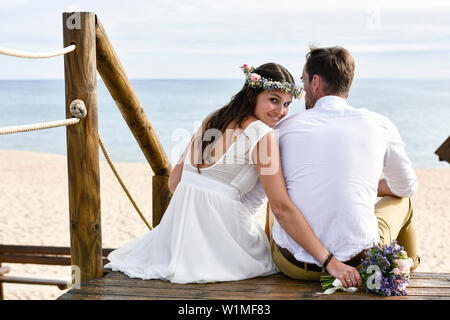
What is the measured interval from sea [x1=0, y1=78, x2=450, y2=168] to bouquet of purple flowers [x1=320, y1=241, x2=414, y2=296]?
745 inches

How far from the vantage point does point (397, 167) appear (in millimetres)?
2572

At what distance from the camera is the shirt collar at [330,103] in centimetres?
238

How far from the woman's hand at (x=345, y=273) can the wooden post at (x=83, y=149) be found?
42.2 inches

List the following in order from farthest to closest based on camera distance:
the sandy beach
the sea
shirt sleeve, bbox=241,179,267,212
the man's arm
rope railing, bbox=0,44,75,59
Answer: the sea < the sandy beach < the man's arm < shirt sleeve, bbox=241,179,267,212 < rope railing, bbox=0,44,75,59

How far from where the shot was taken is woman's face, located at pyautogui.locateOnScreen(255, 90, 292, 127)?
2.57 m

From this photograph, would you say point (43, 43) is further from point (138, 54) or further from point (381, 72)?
point (381, 72)

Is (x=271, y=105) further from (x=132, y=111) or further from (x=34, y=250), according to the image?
(x=34, y=250)

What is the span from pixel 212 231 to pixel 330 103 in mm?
815

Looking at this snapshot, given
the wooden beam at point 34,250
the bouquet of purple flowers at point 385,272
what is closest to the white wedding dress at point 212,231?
the bouquet of purple flowers at point 385,272

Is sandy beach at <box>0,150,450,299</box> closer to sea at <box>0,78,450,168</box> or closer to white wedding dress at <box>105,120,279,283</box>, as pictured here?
→ white wedding dress at <box>105,120,279,283</box>

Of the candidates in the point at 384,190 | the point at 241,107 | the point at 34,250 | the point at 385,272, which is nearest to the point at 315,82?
the point at 241,107

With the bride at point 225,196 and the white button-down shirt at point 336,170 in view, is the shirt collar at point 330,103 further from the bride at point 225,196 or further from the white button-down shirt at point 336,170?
the bride at point 225,196

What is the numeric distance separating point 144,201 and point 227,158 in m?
12.8

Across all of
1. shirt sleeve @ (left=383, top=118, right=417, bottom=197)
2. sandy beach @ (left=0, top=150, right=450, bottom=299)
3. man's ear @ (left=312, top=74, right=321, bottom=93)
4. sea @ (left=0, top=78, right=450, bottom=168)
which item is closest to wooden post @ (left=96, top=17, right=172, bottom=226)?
man's ear @ (left=312, top=74, right=321, bottom=93)
